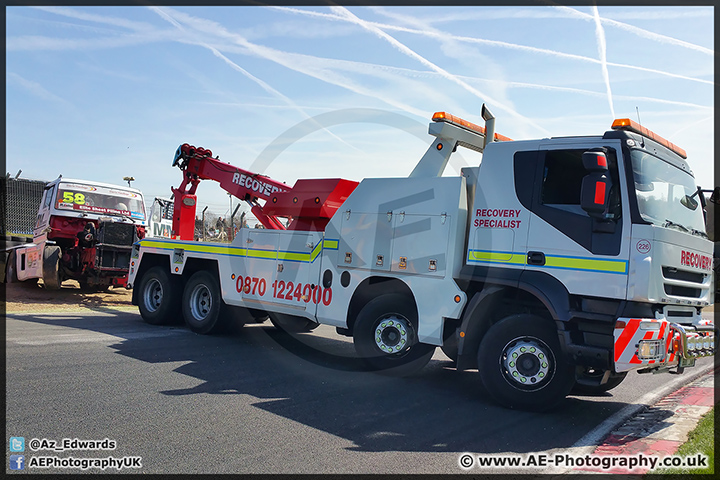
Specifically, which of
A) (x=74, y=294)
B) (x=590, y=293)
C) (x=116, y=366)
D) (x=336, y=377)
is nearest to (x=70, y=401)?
(x=116, y=366)

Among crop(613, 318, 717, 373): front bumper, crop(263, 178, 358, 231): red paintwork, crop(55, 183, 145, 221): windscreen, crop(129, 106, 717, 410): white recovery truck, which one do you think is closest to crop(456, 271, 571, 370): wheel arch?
crop(129, 106, 717, 410): white recovery truck

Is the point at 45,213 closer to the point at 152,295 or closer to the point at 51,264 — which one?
the point at 51,264

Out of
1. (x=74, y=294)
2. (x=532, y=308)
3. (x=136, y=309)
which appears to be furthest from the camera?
(x=74, y=294)

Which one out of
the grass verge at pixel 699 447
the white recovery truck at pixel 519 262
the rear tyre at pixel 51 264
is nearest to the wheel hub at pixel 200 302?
the white recovery truck at pixel 519 262

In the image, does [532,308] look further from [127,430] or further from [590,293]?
[127,430]

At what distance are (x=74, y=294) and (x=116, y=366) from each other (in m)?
9.33

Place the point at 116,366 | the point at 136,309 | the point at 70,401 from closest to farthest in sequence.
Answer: the point at 70,401 → the point at 116,366 → the point at 136,309

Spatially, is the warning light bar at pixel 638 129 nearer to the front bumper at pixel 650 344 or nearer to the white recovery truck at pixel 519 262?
the white recovery truck at pixel 519 262

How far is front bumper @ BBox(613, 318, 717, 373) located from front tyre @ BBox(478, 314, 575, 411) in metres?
0.61

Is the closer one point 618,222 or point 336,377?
point 618,222

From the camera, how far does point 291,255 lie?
349 inches

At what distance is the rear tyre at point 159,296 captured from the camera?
1120 cm

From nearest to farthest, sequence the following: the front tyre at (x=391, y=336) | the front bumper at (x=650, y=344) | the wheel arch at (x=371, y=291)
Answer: the front bumper at (x=650, y=344) < the front tyre at (x=391, y=336) < the wheel arch at (x=371, y=291)

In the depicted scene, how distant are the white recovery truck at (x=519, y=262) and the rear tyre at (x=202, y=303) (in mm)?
1618
